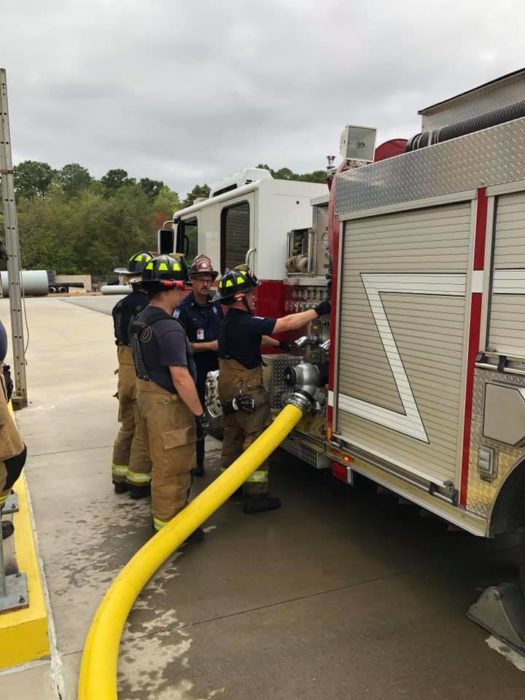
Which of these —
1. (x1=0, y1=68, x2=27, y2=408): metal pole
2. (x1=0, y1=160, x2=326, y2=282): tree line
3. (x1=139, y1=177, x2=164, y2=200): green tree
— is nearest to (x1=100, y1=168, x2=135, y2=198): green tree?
(x1=139, y1=177, x2=164, y2=200): green tree

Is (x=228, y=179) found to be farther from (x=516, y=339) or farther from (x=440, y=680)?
(x=440, y=680)

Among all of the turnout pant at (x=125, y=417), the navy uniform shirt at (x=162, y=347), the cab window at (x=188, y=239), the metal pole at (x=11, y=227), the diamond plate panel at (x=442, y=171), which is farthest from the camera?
the metal pole at (x=11, y=227)

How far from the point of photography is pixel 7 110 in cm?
717

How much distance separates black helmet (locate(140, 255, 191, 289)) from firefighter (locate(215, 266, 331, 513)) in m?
0.61

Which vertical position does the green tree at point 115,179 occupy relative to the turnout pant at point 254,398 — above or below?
above

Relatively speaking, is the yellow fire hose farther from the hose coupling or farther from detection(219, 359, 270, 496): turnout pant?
detection(219, 359, 270, 496): turnout pant

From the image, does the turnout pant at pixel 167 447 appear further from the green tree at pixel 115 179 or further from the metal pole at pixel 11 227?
the green tree at pixel 115 179

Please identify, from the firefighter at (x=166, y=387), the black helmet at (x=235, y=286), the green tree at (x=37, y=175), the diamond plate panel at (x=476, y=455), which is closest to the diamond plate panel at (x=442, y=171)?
the diamond plate panel at (x=476, y=455)

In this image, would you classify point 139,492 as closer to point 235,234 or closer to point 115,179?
point 235,234

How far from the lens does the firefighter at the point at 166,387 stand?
3.49 metres

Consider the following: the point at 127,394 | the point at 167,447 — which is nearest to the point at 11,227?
the point at 127,394

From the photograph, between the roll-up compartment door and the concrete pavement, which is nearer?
the concrete pavement

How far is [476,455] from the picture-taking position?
2.59m

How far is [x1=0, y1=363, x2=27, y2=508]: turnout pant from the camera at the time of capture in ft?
8.35
